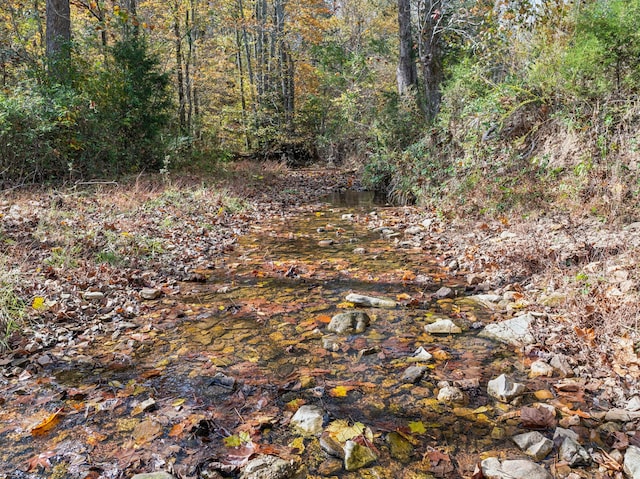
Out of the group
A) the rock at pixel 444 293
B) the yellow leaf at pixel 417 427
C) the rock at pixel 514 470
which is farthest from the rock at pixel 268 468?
the rock at pixel 444 293

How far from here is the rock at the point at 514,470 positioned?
2.36 m

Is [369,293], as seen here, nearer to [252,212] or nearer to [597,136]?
[597,136]

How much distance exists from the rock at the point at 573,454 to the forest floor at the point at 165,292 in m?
0.13

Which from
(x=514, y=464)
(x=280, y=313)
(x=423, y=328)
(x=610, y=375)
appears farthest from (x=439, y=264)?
(x=514, y=464)

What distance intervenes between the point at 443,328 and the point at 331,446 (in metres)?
1.92

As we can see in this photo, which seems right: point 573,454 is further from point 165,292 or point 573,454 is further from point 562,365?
point 165,292

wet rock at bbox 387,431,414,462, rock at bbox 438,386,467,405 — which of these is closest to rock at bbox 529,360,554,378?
rock at bbox 438,386,467,405

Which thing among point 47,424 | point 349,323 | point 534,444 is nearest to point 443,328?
point 349,323

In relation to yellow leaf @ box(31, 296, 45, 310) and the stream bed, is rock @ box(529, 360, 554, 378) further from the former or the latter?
yellow leaf @ box(31, 296, 45, 310)

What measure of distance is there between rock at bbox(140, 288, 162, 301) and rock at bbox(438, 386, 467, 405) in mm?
3454

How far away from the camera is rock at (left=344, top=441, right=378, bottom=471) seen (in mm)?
2523

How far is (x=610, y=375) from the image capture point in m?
3.16

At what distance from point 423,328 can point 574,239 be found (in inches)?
90.8

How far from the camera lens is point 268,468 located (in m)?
2.45
